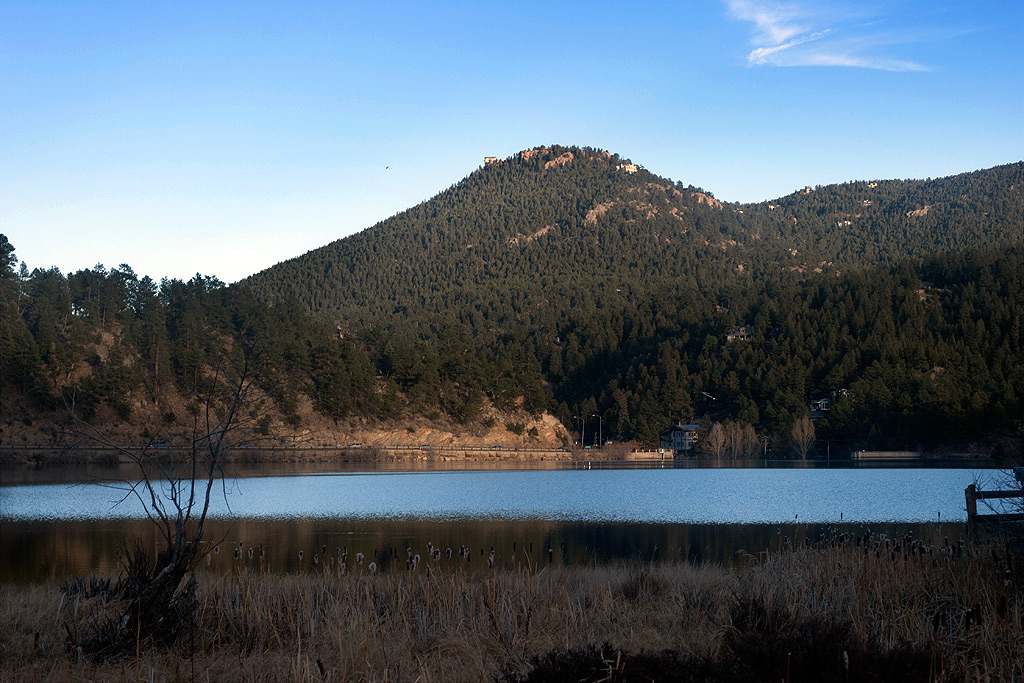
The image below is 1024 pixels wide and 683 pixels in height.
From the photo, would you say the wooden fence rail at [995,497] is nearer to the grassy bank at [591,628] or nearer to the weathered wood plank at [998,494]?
the weathered wood plank at [998,494]

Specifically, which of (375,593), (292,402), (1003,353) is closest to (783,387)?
(1003,353)

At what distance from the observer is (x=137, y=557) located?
25.7 ft

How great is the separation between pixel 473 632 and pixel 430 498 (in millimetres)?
28780

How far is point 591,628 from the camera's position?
8023 millimetres

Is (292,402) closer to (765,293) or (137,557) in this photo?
(137,557)

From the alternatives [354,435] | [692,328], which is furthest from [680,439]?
[354,435]

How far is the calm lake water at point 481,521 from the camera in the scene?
16984mm

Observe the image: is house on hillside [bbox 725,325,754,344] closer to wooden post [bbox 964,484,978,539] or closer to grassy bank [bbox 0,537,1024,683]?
wooden post [bbox 964,484,978,539]

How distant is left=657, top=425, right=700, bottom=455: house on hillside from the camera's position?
11094 cm

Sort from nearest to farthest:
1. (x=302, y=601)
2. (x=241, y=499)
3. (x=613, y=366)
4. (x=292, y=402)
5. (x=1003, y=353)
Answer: (x=302, y=601) < (x=241, y=499) < (x=292, y=402) < (x=1003, y=353) < (x=613, y=366)

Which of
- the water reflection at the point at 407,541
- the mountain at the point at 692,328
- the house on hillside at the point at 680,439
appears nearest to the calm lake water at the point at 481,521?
the water reflection at the point at 407,541

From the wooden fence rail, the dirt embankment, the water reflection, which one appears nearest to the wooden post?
the wooden fence rail

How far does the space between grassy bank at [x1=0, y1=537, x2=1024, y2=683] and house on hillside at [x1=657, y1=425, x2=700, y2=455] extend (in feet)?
Result: 338

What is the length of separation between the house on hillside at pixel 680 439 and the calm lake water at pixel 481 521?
67.1 meters
